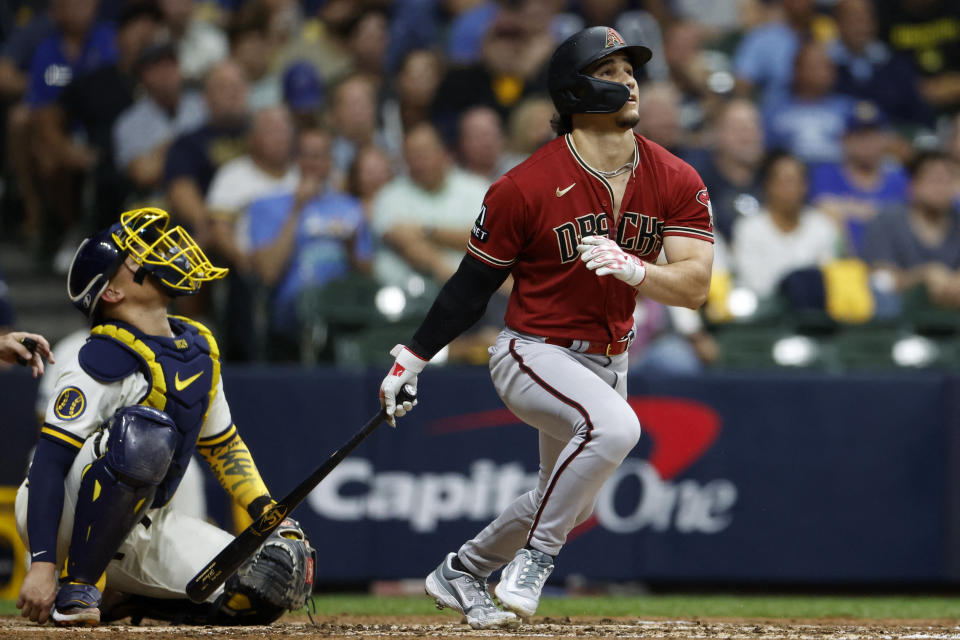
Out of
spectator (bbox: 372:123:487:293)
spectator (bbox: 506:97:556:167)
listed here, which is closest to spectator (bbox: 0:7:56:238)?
spectator (bbox: 372:123:487:293)

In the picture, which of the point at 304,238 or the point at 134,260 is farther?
the point at 304,238

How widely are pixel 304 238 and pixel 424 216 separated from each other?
737 millimetres

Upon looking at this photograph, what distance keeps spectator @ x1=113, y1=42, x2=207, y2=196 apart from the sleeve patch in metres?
4.46

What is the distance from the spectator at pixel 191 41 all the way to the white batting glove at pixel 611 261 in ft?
18.9

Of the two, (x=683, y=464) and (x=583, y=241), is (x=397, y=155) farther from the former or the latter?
(x=583, y=241)

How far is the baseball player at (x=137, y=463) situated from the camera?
3.89 m

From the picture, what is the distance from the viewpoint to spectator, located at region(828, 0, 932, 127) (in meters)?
9.91

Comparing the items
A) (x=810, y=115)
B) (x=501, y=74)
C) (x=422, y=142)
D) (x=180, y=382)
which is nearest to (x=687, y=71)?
(x=810, y=115)

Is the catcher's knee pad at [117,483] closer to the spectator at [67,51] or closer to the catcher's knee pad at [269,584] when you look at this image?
the catcher's knee pad at [269,584]

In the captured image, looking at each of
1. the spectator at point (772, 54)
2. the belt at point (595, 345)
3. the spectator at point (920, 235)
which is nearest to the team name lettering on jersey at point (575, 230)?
the belt at point (595, 345)

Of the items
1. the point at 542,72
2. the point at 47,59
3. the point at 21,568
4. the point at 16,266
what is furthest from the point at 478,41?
the point at 21,568

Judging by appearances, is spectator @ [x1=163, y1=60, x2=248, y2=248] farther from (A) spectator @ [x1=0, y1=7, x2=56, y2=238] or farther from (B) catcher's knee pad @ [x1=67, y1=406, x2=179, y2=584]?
(B) catcher's knee pad @ [x1=67, y1=406, x2=179, y2=584]

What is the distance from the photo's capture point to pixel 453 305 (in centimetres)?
410

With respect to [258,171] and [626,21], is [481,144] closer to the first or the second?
[258,171]
